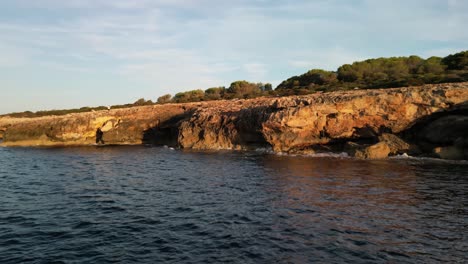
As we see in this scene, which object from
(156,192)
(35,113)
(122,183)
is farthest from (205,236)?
(35,113)

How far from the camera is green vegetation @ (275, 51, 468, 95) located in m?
68.7

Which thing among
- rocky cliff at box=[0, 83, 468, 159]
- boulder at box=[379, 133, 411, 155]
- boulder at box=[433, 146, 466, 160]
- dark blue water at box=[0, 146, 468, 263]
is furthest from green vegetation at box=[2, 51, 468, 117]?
dark blue water at box=[0, 146, 468, 263]

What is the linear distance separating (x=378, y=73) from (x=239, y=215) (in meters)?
70.2

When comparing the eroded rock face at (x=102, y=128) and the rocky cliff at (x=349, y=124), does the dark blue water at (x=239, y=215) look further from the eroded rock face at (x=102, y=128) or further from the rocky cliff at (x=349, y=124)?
the eroded rock face at (x=102, y=128)

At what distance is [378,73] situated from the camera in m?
79.1

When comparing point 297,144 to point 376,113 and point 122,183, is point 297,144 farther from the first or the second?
point 122,183

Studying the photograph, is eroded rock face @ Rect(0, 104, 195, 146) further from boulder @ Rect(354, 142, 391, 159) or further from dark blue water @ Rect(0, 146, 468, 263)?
boulder @ Rect(354, 142, 391, 159)

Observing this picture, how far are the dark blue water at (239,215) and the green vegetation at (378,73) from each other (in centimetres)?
4039

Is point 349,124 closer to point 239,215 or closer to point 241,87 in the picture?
point 239,215

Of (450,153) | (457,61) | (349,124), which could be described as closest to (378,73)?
(457,61)

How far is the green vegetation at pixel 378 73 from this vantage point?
68.7 m

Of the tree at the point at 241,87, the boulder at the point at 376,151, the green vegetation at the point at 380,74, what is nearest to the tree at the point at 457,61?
the green vegetation at the point at 380,74

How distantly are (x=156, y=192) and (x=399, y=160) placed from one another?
24120 mm

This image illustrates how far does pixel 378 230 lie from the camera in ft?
51.5
